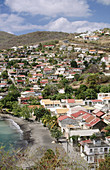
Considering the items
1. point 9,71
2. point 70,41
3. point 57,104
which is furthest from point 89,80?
point 70,41

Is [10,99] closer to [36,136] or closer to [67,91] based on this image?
[67,91]

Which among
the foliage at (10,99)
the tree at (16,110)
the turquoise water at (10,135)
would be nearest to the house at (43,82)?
the foliage at (10,99)

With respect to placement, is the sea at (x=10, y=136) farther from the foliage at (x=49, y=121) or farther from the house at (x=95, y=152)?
the house at (x=95, y=152)

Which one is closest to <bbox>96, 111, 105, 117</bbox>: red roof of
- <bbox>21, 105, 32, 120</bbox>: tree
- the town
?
the town

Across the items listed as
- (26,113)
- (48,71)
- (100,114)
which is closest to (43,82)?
(48,71)

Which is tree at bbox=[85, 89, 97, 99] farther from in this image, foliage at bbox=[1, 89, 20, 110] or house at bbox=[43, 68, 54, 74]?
house at bbox=[43, 68, 54, 74]

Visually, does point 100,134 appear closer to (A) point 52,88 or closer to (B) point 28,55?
(A) point 52,88
